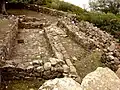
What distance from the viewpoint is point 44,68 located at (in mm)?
7000

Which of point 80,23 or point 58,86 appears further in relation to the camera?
point 80,23

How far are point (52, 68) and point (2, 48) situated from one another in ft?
8.24

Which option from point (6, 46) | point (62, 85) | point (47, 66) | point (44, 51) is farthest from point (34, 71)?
point (62, 85)

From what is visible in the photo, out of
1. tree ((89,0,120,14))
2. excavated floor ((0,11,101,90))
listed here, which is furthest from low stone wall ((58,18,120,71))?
tree ((89,0,120,14))

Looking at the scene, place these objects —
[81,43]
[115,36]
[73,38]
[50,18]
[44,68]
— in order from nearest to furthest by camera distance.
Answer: [44,68] < [81,43] < [73,38] < [115,36] < [50,18]

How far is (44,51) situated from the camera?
9977 mm

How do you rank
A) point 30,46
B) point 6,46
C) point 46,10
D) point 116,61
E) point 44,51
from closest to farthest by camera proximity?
point 116,61 → point 6,46 → point 44,51 → point 30,46 → point 46,10

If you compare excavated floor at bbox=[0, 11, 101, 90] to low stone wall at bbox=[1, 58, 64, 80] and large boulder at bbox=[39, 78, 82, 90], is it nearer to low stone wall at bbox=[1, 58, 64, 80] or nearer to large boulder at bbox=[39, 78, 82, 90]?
low stone wall at bbox=[1, 58, 64, 80]

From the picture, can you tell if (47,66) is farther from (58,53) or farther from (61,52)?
(61,52)

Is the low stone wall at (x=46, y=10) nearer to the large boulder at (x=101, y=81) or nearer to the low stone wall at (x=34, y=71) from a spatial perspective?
the low stone wall at (x=34, y=71)

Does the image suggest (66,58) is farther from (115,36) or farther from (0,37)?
(115,36)

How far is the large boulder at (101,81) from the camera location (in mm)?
2871

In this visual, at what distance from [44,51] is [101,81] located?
23.3ft

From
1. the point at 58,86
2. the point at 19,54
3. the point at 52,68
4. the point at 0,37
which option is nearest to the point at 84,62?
the point at 52,68
